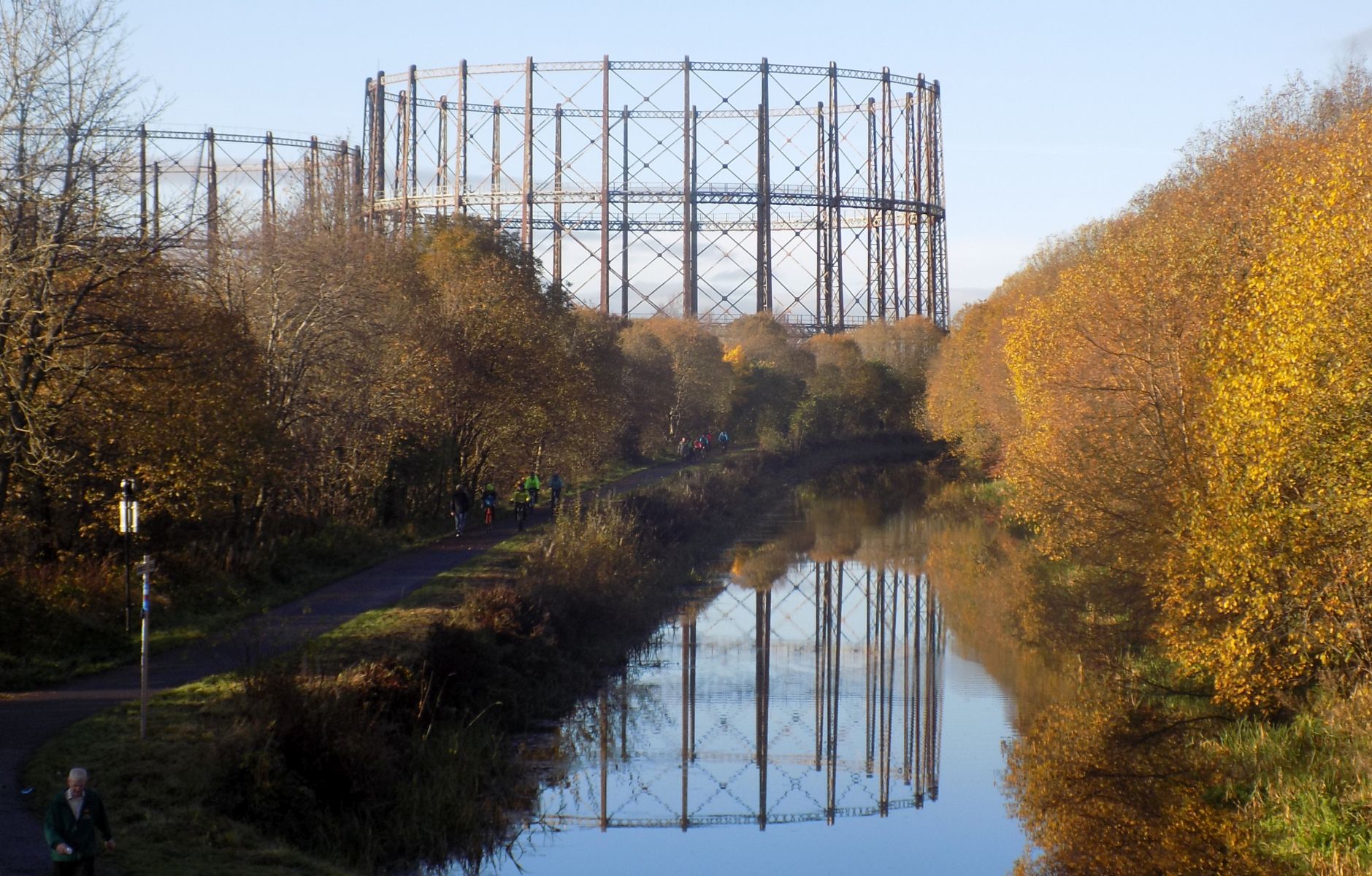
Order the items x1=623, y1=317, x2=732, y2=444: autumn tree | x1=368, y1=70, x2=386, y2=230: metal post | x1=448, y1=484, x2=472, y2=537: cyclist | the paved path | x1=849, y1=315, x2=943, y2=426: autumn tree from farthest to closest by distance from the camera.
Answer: x1=849, y1=315, x2=943, y2=426: autumn tree → x1=368, y1=70, x2=386, y2=230: metal post → x1=623, y1=317, x2=732, y2=444: autumn tree → x1=448, y1=484, x2=472, y2=537: cyclist → the paved path

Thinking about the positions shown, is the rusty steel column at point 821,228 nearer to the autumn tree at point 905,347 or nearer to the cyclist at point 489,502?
the autumn tree at point 905,347

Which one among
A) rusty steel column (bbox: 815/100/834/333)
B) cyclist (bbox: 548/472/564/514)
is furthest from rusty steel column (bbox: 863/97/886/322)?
cyclist (bbox: 548/472/564/514)

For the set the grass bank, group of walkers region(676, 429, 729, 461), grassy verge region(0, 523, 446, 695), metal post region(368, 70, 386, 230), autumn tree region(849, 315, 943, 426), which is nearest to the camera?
the grass bank

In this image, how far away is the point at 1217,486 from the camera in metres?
10.1

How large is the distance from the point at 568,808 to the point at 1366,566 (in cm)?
559

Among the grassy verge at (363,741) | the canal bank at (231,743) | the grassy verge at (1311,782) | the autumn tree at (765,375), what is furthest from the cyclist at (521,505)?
the autumn tree at (765,375)

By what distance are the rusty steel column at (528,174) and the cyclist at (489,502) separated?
20.0 m

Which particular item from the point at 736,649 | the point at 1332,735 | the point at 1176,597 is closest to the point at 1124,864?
the point at 1332,735

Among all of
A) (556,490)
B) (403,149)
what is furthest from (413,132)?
(556,490)

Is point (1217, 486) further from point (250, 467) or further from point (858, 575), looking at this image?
point (858, 575)

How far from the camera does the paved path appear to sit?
6.39 metres

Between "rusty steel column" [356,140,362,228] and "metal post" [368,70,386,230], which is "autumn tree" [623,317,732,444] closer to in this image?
"rusty steel column" [356,140,362,228]

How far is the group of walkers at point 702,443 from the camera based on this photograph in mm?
35969

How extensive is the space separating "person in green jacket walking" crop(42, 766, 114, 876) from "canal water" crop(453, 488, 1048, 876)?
11.2ft
